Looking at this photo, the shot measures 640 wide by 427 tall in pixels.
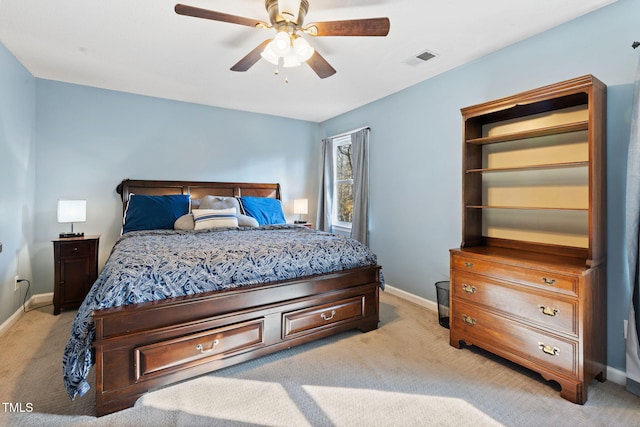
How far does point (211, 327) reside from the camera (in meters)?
1.99

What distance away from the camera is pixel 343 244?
2723 mm

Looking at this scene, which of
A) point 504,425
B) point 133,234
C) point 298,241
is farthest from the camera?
point 133,234

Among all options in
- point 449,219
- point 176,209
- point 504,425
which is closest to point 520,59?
point 449,219

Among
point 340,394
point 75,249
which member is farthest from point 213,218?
point 340,394

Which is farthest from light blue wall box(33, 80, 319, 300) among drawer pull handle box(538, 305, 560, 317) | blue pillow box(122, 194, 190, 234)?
drawer pull handle box(538, 305, 560, 317)

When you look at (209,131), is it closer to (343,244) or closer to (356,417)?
(343,244)

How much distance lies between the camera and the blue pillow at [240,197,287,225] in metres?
4.12

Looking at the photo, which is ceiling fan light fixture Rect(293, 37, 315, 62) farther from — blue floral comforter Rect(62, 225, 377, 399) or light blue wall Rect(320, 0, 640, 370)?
light blue wall Rect(320, 0, 640, 370)

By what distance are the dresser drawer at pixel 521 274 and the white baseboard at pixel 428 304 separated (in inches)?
29.1

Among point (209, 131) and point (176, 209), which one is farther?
point (209, 131)

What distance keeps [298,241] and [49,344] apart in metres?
2.15

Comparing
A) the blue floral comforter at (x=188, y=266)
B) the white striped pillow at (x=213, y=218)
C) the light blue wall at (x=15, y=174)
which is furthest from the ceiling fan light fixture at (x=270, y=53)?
the light blue wall at (x=15, y=174)

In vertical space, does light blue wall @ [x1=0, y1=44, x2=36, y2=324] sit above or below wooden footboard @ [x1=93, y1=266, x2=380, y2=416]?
above

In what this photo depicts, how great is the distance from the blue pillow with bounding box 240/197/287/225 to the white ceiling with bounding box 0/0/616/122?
142 cm
